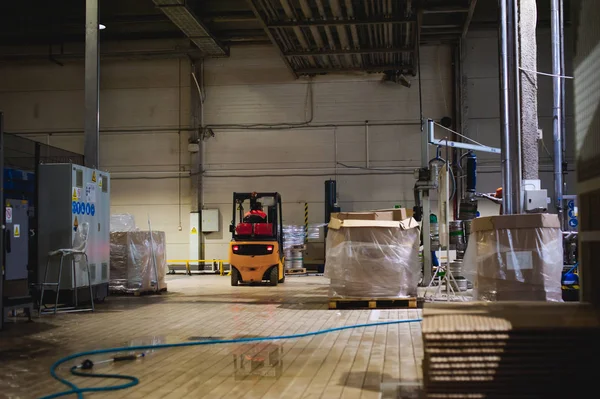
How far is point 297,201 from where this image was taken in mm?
19188

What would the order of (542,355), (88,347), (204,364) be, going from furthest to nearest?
(88,347), (204,364), (542,355)

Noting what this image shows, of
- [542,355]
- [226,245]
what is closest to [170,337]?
[542,355]

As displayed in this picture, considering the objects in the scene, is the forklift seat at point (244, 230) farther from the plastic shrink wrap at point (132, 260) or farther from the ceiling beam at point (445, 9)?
the ceiling beam at point (445, 9)

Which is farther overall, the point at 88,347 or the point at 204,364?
the point at 88,347

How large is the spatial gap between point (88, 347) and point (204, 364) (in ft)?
5.47

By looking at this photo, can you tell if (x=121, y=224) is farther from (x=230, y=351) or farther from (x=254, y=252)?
(x=230, y=351)

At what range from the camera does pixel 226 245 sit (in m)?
19.5

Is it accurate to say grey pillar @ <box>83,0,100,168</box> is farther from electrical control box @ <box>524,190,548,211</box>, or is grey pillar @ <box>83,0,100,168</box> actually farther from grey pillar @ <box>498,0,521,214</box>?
electrical control box @ <box>524,190,548,211</box>

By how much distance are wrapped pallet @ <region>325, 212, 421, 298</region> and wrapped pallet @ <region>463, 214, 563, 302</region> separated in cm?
296

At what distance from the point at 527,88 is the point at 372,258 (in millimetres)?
3406

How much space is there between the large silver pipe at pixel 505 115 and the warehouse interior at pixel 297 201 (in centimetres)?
4

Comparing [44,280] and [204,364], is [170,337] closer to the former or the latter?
[204,364]

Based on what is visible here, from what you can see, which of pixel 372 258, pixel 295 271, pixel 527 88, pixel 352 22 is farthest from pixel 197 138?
pixel 527 88

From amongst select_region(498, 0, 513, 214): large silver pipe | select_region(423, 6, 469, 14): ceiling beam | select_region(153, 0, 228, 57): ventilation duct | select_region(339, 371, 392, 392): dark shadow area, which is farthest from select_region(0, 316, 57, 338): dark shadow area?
select_region(423, 6, 469, 14): ceiling beam
